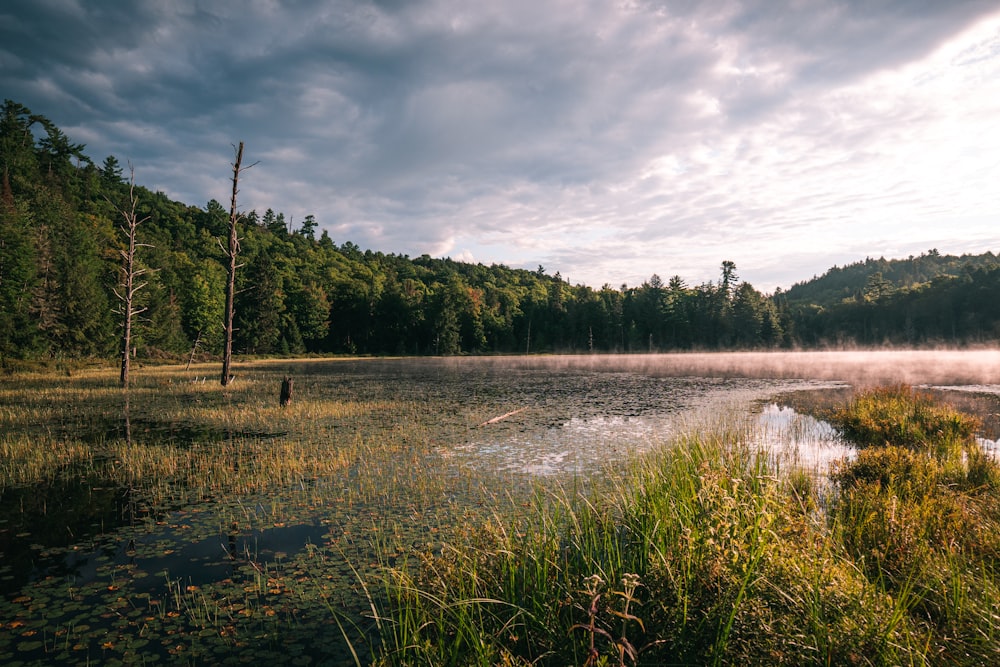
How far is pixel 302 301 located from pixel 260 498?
3985 inches

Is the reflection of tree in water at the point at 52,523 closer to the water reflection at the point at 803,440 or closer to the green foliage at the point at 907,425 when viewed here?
the water reflection at the point at 803,440

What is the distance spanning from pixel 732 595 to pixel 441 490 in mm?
7278

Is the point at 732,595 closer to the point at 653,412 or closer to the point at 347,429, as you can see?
the point at 347,429

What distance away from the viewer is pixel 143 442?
47.4 feet

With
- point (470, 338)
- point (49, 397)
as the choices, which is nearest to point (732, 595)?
point (49, 397)

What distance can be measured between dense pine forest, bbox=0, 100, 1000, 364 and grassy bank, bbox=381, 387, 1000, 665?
192 feet

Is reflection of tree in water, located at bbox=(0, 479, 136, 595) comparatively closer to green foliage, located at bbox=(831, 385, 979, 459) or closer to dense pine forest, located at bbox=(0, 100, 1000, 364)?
green foliage, located at bbox=(831, 385, 979, 459)

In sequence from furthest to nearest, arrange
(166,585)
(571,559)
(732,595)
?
(166,585)
(571,559)
(732,595)

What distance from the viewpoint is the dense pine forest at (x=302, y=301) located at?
51969 millimetres

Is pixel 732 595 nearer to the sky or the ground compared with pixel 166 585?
nearer to the sky

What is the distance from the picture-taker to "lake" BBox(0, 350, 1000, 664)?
210 inches

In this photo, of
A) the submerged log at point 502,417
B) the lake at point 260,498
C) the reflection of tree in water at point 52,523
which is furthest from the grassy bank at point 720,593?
the submerged log at point 502,417

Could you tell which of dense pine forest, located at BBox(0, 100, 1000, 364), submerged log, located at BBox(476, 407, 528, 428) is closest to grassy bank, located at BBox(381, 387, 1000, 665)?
submerged log, located at BBox(476, 407, 528, 428)

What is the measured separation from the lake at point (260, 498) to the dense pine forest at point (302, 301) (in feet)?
127
